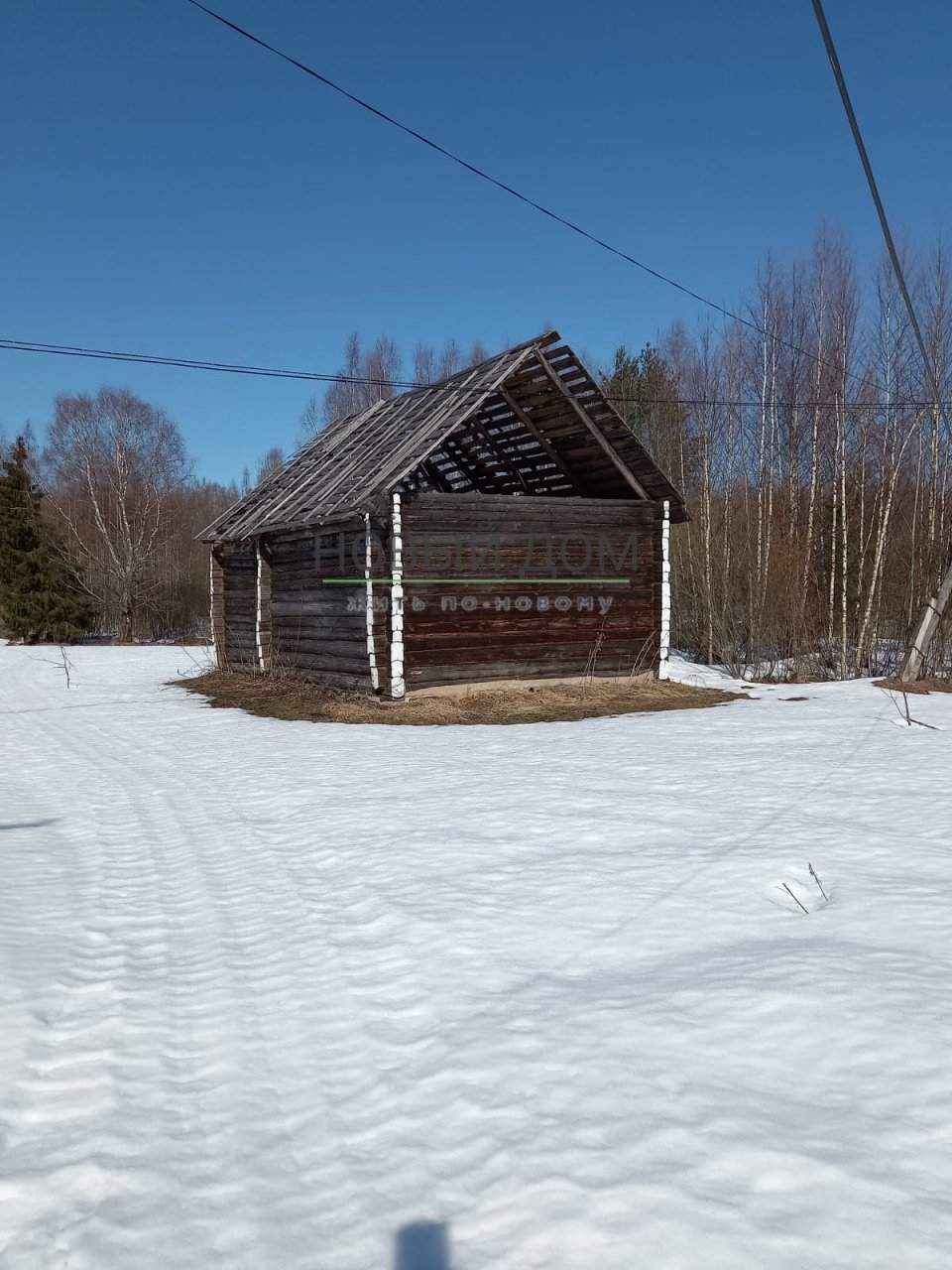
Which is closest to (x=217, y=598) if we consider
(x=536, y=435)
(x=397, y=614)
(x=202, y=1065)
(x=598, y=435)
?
(x=397, y=614)

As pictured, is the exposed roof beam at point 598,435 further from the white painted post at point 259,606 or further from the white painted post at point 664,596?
the white painted post at point 259,606

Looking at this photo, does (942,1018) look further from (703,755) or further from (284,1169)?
(703,755)

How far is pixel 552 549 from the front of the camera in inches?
628

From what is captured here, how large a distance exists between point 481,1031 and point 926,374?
18414mm

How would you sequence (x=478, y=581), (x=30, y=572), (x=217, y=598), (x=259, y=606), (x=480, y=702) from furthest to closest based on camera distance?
1. (x=30, y=572)
2. (x=217, y=598)
3. (x=259, y=606)
4. (x=478, y=581)
5. (x=480, y=702)

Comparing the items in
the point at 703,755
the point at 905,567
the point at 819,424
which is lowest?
the point at 703,755

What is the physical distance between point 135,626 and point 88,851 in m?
37.5

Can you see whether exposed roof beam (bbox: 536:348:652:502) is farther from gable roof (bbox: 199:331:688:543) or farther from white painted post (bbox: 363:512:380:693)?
white painted post (bbox: 363:512:380:693)

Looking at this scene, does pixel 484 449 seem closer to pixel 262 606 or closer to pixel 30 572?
pixel 262 606

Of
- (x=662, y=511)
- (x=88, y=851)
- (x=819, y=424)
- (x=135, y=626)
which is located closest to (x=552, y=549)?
(x=662, y=511)

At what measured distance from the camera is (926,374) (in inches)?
717

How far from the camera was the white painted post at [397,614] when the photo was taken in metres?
14.2

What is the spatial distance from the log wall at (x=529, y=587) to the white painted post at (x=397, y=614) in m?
0.21

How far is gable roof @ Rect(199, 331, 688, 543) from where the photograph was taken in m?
14.9
